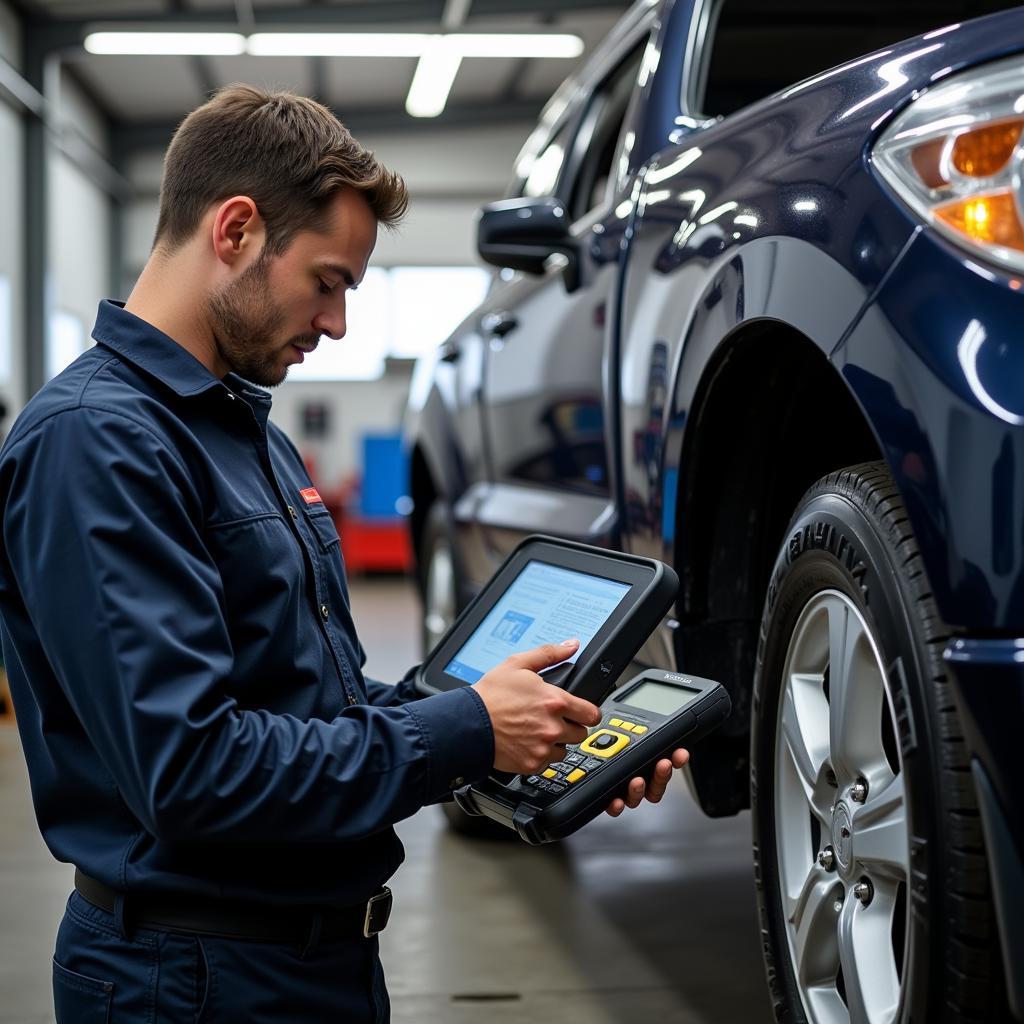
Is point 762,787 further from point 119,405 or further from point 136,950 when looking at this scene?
point 119,405

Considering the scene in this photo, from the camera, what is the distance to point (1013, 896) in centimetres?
112

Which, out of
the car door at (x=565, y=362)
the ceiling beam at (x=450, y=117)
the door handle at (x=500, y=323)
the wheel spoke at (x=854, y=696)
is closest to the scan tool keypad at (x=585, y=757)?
the wheel spoke at (x=854, y=696)

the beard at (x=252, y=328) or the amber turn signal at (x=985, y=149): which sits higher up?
the amber turn signal at (x=985, y=149)

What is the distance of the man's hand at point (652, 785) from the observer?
1325 mm

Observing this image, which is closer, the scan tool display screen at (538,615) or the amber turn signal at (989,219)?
the amber turn signal at (989,219)

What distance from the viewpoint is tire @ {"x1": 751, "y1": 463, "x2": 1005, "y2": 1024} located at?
3.92ft

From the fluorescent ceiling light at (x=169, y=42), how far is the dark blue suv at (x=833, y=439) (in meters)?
8.93

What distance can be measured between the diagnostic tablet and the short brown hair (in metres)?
0.44

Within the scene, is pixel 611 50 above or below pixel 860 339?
above

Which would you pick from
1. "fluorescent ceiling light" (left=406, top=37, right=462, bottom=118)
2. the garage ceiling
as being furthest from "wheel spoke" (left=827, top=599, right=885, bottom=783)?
"fluorescent ceiling light" (left=406, top=37, right=462, bottom=118)

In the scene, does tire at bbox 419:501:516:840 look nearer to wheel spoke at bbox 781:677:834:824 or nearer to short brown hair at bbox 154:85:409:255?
wheel spoke at bbox 781:677:834:824

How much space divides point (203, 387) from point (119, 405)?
12 centimetres

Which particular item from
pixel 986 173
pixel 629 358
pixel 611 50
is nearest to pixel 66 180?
pixel 611 50

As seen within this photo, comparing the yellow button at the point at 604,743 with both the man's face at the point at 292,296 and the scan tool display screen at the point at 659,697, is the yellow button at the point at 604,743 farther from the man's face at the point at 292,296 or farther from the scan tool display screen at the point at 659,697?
the man's face at the point at 292,296
